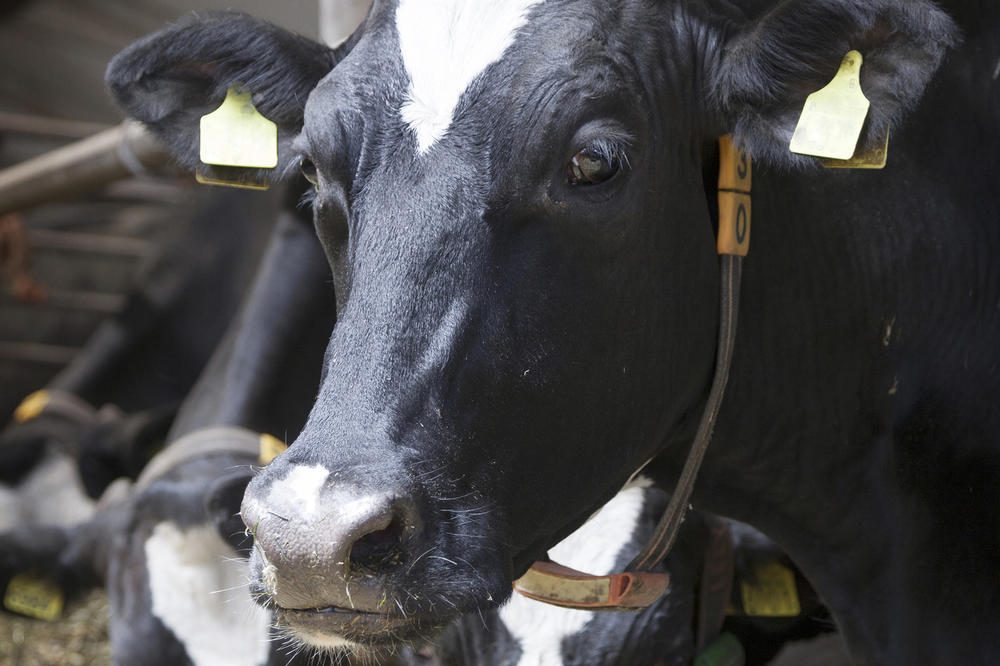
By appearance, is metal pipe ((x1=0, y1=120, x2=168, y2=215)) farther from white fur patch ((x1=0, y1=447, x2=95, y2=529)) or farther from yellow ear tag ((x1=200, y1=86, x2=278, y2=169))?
yellow ear tag ((x1=200, y1=86, x2=278, y2=169))

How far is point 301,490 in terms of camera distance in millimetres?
1515

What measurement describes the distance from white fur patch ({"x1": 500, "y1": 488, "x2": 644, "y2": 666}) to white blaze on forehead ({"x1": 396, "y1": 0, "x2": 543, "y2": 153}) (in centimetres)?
99

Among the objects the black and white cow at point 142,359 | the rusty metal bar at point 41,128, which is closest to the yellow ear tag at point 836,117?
the black and white cow at point 142,359

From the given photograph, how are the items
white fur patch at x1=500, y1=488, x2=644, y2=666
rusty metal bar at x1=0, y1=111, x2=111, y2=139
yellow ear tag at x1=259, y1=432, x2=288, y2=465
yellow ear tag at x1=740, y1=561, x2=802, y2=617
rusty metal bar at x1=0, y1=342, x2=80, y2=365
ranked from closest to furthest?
1. white fur patch at x1=500, y1=488, x2=644, y2=666
2. yellow ear tag at x1=740, y1=561, x2=802, y2=617
3. yellow ear tag at x1=259, y1=432, x2=288, y2=465
4. rusty metal bar at x1=0, y1=342, x2=80, y2=365
5. rusty metal bar at x1=0, y1=111, x2=111, y2=139

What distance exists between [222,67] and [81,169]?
1.76 m

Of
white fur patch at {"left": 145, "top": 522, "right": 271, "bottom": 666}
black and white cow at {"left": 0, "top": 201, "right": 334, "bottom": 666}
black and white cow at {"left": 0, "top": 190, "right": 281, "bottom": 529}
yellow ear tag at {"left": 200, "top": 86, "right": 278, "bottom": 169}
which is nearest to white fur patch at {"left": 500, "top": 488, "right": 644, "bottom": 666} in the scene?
black and white cow at {"left": 0, "top": 201, "right": 334, "bottom": 666}

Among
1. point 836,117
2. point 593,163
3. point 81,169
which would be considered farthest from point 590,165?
point 81,169

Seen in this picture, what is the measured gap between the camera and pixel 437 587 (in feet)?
5.15

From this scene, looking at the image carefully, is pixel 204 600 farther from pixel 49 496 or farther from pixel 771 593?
pixel 49 496

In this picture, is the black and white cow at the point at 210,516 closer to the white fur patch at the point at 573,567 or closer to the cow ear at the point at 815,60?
the white fur patch at the point at 573,567

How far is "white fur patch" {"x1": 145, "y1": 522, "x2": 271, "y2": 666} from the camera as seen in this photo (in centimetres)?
285

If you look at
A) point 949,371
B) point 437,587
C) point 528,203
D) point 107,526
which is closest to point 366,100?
point 528,203

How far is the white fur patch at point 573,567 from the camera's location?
2.40m

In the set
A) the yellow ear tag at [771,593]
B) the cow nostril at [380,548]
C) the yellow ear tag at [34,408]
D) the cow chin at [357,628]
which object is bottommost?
the yellow ear tag at [34,408]
